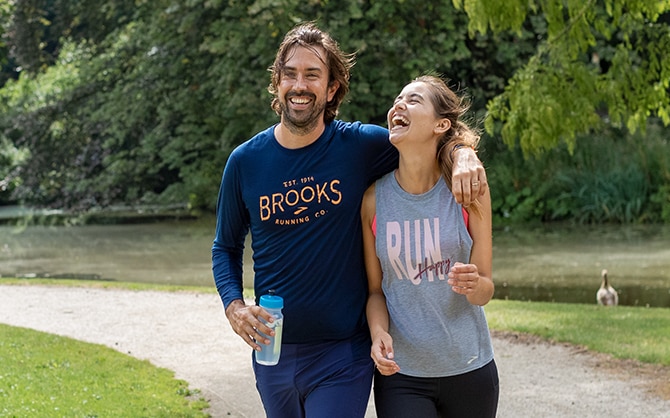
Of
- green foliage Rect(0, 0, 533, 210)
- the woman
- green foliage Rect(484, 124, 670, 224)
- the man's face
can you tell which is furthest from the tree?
green foliage Rect(484, 124, 670, 224)

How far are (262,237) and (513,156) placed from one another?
19195 mm

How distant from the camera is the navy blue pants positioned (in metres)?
3.38

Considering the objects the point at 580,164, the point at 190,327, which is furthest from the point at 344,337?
the point at 580,164

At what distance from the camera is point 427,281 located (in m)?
3.26

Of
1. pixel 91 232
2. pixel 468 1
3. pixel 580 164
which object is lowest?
pixel 91 232

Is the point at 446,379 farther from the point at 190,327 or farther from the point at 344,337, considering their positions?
the point at 190,327

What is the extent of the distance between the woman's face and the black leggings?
0.82 metres

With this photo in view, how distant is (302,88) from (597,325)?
22.0ft

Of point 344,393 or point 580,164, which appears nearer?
point 344,393

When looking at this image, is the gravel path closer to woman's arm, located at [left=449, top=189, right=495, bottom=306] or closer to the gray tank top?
the gray tank top

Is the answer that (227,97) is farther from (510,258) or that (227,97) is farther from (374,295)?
(374,295)

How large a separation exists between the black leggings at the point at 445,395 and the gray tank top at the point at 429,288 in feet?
0.09

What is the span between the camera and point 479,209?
323 centimetres

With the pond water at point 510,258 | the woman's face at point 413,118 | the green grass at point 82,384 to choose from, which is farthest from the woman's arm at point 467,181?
the pond water at point 510,258
